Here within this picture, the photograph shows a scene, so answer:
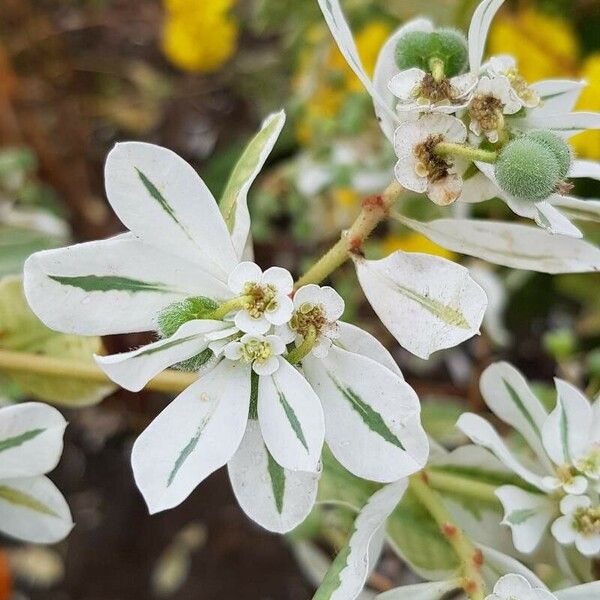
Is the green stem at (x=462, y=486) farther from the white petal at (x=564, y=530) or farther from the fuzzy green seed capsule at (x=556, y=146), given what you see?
the fuzzy green seed capsule at (x=556, y=146)

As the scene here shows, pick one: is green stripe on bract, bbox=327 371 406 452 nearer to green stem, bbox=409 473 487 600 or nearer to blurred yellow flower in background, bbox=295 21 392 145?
green stem, bbox=409 473 487 600

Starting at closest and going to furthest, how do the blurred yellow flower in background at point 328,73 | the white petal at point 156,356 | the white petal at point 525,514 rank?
the white petal at point 156,356
the white petal at point 525,514
the blurred yellow flower in background at point 328,73

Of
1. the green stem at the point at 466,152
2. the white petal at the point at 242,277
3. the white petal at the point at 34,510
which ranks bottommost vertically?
the white petal at the point at 34,510

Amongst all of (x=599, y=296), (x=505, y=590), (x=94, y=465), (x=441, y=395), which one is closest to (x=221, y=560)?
(x=94, y=465)

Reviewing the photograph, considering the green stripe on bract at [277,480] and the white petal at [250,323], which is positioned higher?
the white petal at [250,323]

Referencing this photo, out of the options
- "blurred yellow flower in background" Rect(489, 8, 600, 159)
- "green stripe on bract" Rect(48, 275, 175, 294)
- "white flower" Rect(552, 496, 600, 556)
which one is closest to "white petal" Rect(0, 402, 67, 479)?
"green stripe on bract" Rect(48, 275, 175, 294)

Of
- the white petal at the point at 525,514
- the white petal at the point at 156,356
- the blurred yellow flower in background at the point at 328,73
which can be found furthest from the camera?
the blurred yellow flower in background at the point at 328,73

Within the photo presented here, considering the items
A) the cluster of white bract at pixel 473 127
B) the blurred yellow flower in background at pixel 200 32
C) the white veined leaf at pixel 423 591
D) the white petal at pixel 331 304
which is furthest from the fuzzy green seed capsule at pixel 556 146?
the blurred yellow flower in background at pixel 200 32

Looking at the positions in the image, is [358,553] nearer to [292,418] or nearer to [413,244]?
[292,418]
